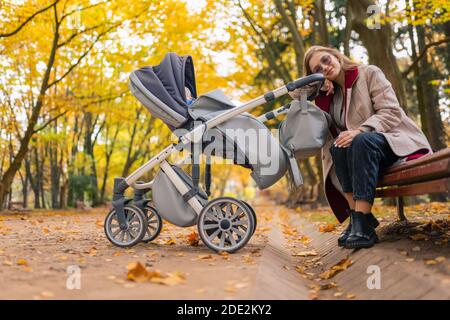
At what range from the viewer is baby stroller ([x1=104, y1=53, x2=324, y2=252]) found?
452 centimetres

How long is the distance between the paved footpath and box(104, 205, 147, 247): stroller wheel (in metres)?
0.10

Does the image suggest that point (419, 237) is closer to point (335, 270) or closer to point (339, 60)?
point (335, 270)

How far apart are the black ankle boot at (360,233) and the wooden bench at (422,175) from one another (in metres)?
0.38

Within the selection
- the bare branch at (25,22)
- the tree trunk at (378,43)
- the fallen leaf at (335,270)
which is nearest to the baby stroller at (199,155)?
the fallen leaf at (335,270)

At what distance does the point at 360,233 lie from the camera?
410cm

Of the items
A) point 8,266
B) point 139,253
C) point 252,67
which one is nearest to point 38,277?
point 8,266

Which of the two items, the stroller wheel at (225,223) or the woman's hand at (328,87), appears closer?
the stroller wheel at (225,223)

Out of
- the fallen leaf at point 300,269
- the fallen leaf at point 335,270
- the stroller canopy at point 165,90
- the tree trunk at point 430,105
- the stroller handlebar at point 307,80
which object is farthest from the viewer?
the tree trunk at point 430,105

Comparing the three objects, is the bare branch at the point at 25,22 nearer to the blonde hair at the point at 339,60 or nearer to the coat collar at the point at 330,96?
the blonde hair at the point at 339,60

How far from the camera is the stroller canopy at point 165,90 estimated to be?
479 cm

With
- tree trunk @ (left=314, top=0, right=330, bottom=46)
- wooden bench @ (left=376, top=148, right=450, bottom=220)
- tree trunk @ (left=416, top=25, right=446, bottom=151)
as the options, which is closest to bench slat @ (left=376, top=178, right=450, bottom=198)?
wooden bench @ (left=376, top=148, right=450, bottom=220)

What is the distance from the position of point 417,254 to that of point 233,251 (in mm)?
1587

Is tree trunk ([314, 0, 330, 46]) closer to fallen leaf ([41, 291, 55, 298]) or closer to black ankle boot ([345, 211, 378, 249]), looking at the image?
black ankle boot ([345, 211, 378, 249])

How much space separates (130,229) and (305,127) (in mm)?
2084
